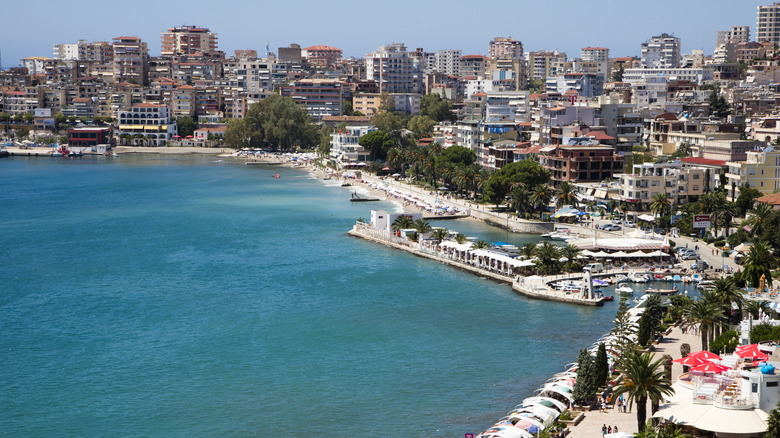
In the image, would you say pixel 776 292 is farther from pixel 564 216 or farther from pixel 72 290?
pixel 72 290

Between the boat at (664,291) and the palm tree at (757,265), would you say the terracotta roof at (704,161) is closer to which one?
the boat at (664,291)

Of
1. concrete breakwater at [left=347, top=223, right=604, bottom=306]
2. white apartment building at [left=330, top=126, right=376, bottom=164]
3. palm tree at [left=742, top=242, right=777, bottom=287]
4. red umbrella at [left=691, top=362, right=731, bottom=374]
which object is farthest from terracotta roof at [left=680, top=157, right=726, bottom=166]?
white apartment building at [left=330, top=126, right=376, bottom=164]

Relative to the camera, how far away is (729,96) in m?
80.2

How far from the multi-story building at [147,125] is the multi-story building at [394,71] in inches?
1180

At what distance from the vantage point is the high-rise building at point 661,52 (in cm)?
12288

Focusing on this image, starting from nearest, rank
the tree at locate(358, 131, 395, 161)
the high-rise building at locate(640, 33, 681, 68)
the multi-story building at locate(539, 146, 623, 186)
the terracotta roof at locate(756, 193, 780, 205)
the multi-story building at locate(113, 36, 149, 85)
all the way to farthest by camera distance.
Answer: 1. the terracotta roof at locate(756, 193, 780, 205)
2. the multi-story building at locate(539, 146, 623, 186)
3. the tree at locate(358, 131, 395, 161)
4. the high-rise building at locate(640, 33, 681, 68)
5. the multi-story building at locate(113, 36, 149, 85)

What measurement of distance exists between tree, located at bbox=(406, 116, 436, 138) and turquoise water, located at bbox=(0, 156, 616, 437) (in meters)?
40.6

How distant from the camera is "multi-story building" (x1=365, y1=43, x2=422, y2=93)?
123 meters

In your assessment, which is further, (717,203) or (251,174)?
(251,174)

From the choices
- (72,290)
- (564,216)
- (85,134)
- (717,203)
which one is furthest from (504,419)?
(85,134)

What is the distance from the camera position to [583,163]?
174ft

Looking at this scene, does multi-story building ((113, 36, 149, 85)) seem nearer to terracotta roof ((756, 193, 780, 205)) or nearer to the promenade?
terracotta roof ((756, 193, 780, 205))

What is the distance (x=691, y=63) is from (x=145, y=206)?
73049 millimetres

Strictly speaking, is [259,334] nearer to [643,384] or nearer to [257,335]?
[257,335]
